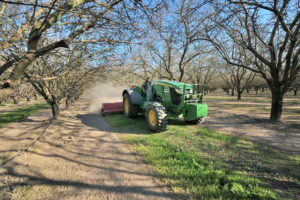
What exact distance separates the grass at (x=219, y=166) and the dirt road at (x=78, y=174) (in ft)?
1.25

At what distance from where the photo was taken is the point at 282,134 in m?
4.99

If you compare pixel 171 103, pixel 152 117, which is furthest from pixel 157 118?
pixel 171 103

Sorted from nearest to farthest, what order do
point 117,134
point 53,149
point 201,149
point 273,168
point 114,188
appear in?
1. point 114,188
2. point 273,168
3. point 201,149
4. point 53,149
5. point 117,134

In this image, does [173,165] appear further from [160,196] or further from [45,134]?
[45,134]

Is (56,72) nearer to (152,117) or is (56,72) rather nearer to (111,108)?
(111,108)

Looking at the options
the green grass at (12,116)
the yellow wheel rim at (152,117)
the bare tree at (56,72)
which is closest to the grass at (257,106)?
the yellow wheel rim at (152,117)

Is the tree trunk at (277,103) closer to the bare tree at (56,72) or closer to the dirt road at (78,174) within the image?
the dirt road at (78,174)

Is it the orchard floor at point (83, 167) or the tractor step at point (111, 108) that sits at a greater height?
the tractor step at point (111, 108)

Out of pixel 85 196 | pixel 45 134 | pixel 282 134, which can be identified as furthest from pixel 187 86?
pixel 45 134

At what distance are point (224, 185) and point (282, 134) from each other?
4265 millimetres

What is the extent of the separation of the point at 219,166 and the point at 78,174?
9.51ft

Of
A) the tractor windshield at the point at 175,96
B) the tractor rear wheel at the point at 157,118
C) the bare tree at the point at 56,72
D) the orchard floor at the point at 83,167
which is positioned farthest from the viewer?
the bare tree at the point at 56,72

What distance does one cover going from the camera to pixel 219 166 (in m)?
2.99

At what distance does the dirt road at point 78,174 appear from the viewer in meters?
2.39
